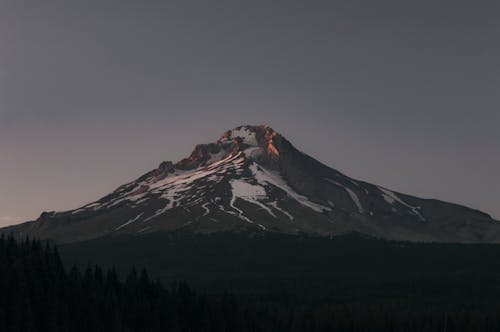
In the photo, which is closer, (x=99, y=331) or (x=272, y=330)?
(x=99, y=331)

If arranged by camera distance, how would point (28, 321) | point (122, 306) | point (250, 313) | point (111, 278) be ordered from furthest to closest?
point (250, 313), point (111, 278), point (122, 306), point (28, 321)

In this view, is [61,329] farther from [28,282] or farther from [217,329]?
[217,329]

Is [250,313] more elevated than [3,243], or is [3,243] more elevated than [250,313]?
[3,243]

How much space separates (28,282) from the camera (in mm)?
142250

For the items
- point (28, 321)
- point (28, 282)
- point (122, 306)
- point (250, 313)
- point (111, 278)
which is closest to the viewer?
point (28, 321)

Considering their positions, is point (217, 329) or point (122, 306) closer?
point (122, 306)

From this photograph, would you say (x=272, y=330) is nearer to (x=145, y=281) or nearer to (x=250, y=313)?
(x=250, y=313)

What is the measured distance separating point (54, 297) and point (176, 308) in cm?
3181

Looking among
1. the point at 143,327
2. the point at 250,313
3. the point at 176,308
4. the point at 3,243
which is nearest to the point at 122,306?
the point at 143,327

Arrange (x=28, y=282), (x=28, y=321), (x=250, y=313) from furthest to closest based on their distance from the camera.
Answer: (x=250, y=313)
(x=28, y=282)
(x=28, y=321)

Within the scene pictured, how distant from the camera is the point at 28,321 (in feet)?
434

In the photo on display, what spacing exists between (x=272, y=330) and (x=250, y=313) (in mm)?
6606

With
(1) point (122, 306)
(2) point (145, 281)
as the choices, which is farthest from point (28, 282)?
(2) point (145, 281)

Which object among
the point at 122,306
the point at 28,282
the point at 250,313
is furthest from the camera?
the point at 250,313
